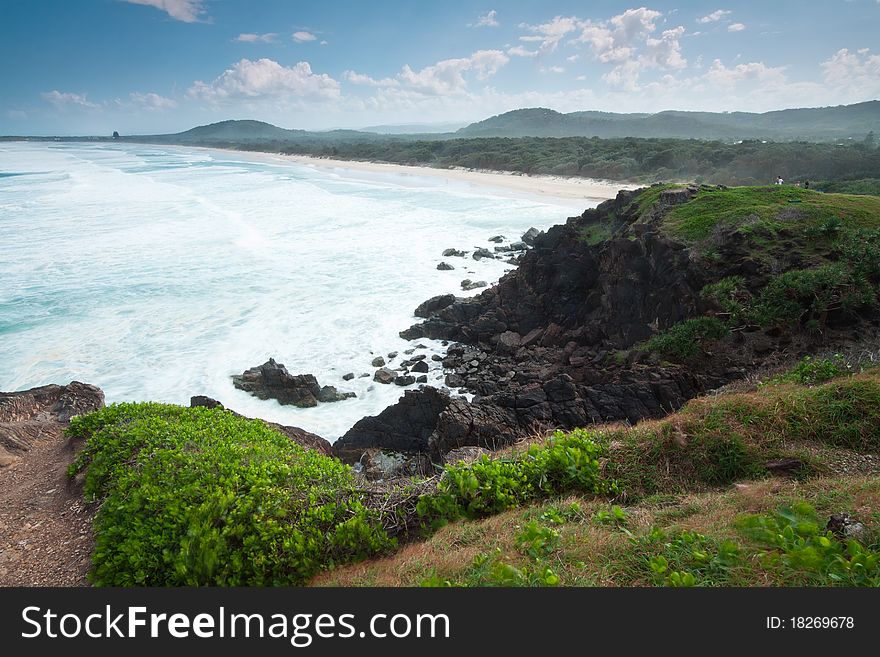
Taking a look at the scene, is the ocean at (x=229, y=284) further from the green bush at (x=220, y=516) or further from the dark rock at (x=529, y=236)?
the green bush at (x=220, y=516)

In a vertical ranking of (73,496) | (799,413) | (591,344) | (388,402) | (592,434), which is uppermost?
(799,413)

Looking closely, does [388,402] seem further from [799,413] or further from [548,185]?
[548,185]

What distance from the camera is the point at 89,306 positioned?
818 inches

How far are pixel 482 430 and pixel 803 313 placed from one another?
7393 millimetres

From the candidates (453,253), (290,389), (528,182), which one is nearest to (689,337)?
(290,389)

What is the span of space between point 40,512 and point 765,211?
1701cm

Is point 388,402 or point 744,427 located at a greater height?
point 744,427

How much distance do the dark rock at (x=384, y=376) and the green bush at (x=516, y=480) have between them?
31.3ft

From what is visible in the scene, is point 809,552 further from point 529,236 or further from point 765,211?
point 529,236

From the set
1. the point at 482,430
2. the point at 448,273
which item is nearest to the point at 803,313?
the point at 482,430

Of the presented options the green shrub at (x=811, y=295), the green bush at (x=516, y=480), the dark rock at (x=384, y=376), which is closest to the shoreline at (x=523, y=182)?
the green shrub at (x=811, y=295)

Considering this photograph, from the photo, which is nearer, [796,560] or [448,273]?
[796,560]

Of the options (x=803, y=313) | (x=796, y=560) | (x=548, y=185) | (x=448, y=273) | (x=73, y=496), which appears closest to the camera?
(x=796, y=560)

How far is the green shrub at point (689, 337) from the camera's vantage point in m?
11.6
